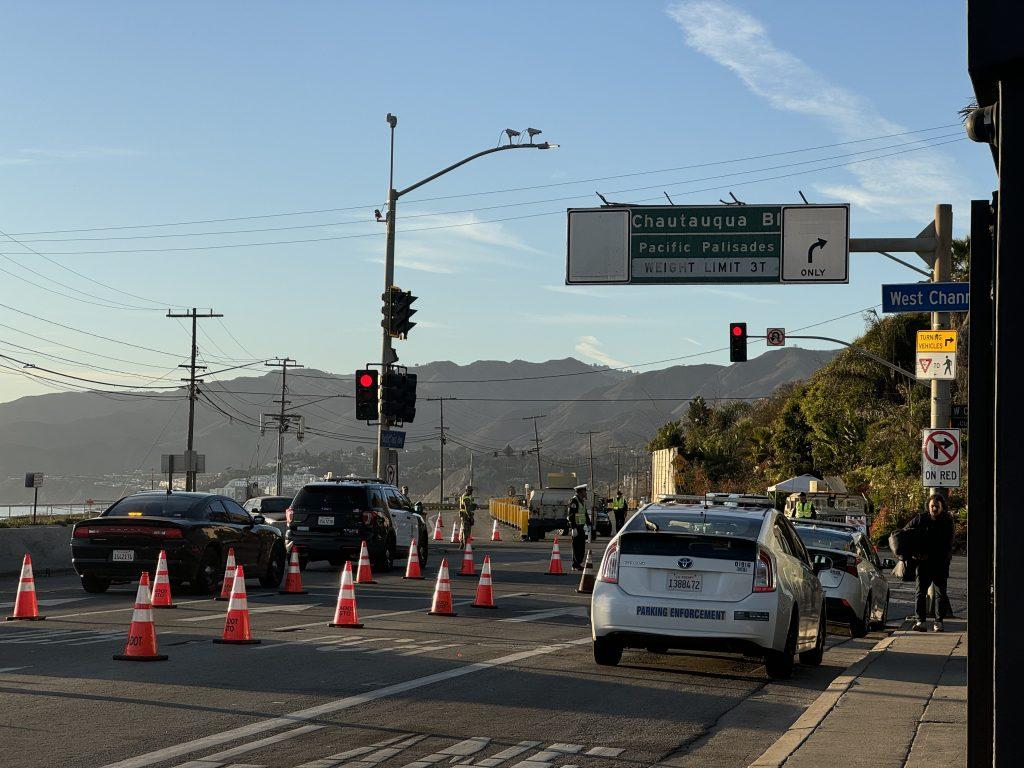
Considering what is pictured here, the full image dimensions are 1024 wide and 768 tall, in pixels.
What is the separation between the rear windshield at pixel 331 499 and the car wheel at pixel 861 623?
461 inches

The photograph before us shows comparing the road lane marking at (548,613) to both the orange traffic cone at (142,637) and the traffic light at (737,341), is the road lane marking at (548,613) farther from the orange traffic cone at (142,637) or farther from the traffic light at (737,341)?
the traffic light at (737,341)

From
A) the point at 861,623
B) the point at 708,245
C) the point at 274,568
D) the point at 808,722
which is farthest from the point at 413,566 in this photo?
the point at 808,722

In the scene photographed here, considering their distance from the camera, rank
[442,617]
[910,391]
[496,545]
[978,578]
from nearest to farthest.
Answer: [978,578]
[442,617]
[496,545]
[910,391]

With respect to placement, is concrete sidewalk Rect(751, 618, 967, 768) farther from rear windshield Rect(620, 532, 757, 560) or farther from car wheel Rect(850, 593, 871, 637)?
car wheel Rect(850, 593, 871, 637)

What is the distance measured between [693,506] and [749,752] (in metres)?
4.90

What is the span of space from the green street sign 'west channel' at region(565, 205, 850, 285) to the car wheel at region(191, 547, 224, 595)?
1045 centimetres

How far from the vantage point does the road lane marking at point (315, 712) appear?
8156 mm

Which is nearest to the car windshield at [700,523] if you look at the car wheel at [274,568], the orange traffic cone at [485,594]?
the orange traffic cone at [485,594]

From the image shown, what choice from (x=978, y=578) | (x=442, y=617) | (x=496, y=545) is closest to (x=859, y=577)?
(x=442, y=617)

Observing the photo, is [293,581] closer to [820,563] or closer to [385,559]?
[385,559]

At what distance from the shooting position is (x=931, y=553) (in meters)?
18.9

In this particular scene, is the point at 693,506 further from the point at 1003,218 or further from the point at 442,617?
the point at 1003,218

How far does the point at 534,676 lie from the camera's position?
1240 centimetres

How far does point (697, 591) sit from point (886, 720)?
287 centimetres
